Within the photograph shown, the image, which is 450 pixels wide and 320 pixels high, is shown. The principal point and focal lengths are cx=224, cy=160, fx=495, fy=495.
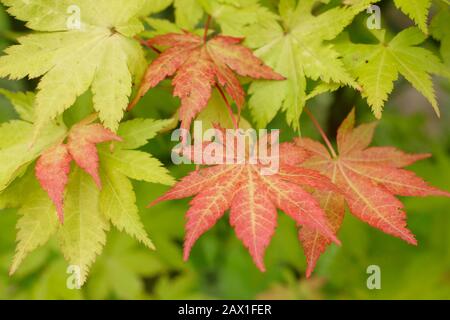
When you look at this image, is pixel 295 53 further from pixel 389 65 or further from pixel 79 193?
pixel 79 193

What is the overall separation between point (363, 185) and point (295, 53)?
0.31 m

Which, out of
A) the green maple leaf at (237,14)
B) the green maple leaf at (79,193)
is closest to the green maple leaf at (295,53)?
the green maple leaf at (237,14)

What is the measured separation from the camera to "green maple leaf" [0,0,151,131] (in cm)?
92

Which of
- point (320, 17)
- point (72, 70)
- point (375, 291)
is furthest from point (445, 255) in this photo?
point (72, 70)

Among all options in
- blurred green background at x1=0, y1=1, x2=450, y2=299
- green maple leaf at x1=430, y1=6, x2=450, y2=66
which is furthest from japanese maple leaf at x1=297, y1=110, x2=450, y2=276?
blurred green background at x1=0, y1=1, x2=450, y2=299

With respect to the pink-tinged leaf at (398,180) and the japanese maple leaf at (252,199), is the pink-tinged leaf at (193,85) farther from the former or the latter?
the pink-tinged leaf at (398,180)

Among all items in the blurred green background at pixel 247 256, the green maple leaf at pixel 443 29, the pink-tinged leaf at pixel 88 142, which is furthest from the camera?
the blurred green background at pixel 247 256

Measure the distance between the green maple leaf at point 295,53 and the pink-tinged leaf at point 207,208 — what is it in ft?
0.66

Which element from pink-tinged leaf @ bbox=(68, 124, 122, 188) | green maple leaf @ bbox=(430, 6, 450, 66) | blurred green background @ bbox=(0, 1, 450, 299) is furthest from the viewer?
blurred green background @ bbox=(0, 1, 450, 299)

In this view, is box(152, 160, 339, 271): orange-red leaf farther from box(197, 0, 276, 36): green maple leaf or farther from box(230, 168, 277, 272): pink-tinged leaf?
box(197, 0, 276, 36): green maple leaf

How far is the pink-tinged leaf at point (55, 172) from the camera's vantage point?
0.86 metres

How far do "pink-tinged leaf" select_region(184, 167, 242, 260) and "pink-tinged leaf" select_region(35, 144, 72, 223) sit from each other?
227 millimetres

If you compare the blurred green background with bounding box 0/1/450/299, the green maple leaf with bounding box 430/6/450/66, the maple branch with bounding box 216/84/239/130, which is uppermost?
the green maple leaf with bounding box 430/6/450/66

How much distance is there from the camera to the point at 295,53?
3.47 feet
